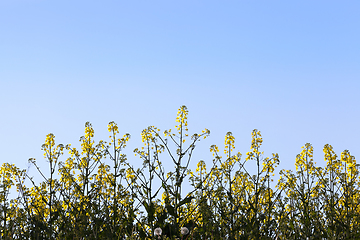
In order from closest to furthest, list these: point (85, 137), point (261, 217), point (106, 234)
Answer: point (106, 234), point (261, 217), point (85, 137)

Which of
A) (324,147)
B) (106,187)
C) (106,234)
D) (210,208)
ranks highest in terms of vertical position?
(324,147)

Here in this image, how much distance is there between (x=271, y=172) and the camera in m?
7.45

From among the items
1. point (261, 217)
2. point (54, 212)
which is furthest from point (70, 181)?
point (261, 217)

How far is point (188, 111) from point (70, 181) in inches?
102

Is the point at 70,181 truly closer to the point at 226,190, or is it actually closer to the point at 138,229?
the point at 138,229

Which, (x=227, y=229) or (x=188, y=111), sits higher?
(x=188, y=111)

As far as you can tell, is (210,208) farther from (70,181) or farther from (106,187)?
(70,181)

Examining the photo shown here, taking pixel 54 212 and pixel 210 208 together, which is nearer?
pixel 210 208

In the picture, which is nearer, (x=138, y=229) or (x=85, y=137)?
(x=138, y=229)

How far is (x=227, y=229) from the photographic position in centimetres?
685

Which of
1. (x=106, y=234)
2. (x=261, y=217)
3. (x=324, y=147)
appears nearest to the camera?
(x=106, y=234)

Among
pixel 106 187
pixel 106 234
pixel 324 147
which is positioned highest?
pixel 324 147

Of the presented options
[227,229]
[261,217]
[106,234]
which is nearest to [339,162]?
[261,217]

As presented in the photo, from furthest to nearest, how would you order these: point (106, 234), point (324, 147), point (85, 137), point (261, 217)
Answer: point (324, 147) → point (85, 137) → point (261, 217) → point (106, 234)
